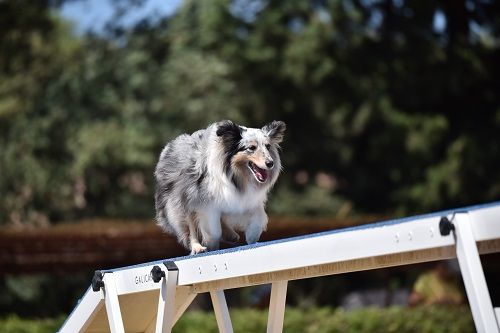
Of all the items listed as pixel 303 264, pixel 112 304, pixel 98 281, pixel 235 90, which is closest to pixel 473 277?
pixel 303 264

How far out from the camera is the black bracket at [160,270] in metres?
5.40

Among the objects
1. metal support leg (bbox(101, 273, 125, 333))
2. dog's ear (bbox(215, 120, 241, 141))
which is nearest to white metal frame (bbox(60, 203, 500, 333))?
metal support leg (bbox(101, 273, 125, 333))

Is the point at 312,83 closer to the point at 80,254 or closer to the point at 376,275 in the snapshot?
the point at 376,275

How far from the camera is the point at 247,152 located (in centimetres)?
568

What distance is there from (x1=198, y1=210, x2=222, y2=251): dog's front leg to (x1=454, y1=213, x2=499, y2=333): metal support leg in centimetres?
210

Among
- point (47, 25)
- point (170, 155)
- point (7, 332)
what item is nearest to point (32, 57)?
point (47, 25)

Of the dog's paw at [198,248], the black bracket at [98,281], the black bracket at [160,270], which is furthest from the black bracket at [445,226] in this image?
the black bracket at [98,281]

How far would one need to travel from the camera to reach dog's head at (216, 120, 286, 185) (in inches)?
221

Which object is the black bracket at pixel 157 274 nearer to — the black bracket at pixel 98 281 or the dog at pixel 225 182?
the dog at pixel 225 182

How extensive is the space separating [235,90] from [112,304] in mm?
18621

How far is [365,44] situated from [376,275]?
5674 millimetres

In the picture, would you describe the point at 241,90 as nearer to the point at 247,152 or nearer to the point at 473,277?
the point at 247,152

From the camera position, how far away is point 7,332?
11.4 metres

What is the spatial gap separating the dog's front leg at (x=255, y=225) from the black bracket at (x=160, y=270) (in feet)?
1.81
